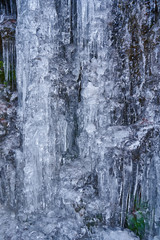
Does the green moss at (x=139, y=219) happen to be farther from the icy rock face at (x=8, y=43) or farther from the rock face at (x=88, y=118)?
the icy rock face at (x=8, y=43)

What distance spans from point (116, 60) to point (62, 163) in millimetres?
1943

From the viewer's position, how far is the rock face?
2523 mm

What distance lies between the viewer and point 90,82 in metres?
3.02

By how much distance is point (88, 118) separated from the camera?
306 centimetres

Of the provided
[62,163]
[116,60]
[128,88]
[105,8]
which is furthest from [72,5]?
[62,163]

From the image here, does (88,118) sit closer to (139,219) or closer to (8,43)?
(139,219)

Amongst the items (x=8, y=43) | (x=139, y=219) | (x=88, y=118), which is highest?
(x=8, y=43)

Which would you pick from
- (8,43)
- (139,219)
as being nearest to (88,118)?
(139,219)

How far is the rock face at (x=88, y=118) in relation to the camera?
2.52 metres

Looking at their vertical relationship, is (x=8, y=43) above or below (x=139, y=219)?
above

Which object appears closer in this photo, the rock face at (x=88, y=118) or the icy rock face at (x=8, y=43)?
the rock face at (x=88, y=118)

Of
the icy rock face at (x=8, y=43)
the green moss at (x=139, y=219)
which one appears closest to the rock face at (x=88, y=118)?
the green moss at (x=139, y=219)

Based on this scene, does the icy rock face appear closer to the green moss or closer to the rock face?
the rock face

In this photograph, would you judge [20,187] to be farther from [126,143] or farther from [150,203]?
[150,203]
